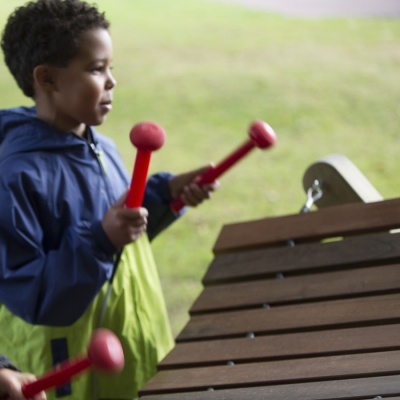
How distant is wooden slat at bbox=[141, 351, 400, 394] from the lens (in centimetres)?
174

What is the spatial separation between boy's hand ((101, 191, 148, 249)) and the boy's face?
0.25m

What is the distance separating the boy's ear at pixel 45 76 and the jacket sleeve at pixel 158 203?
1.12 ft

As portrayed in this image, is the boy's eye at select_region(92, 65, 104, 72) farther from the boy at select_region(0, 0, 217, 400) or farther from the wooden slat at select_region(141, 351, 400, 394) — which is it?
the wooden slat at select_region(141, 351, 400, 394)

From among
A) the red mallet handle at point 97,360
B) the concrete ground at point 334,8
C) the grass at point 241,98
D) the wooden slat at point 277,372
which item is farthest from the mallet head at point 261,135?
the concrete ground at point 334,8

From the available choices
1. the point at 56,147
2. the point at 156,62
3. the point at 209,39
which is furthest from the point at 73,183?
the point at 209,39

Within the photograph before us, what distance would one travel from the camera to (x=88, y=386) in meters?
2.21

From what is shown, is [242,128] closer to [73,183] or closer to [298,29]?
[298,29]

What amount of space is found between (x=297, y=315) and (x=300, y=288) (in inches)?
3.8

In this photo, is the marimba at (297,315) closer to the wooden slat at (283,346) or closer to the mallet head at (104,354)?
the wooden slat at (283,346)

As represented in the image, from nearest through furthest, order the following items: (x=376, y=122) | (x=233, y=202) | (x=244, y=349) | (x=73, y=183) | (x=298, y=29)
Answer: (x=244, y=349) → (x=73, y=183) → (x=233, y=202) → (x=376, y=122) → (x=298, y=29)

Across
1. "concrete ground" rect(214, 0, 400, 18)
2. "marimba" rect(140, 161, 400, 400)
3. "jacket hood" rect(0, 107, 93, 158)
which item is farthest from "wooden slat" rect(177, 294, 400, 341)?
"concrete ground" rect(214, 0, 400, 18)

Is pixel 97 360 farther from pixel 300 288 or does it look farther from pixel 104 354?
pixel 300 288

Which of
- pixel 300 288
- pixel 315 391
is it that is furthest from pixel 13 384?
pixel 300 288

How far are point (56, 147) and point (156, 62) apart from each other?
470 centimetres
